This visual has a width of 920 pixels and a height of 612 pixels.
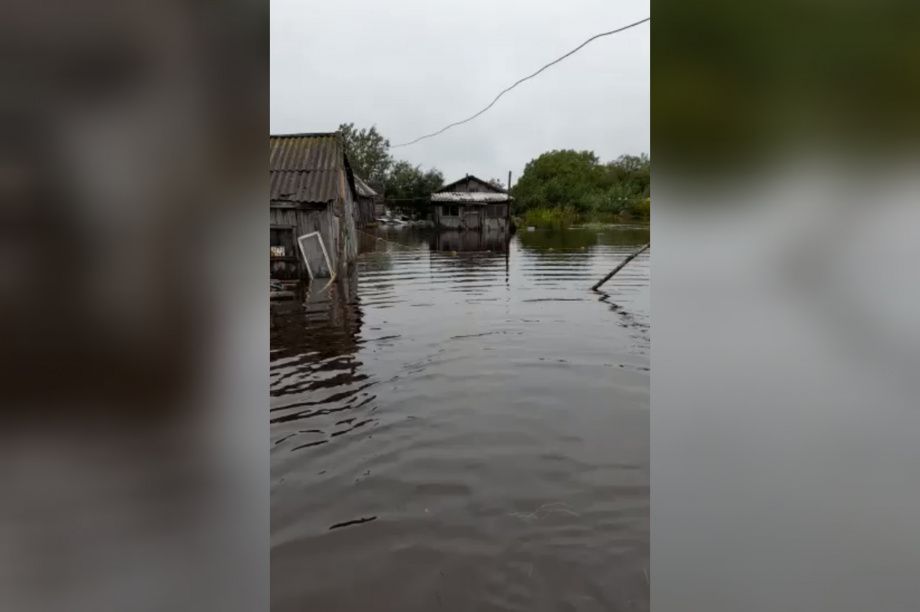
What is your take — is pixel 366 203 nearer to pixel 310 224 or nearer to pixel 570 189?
pixel 310 224

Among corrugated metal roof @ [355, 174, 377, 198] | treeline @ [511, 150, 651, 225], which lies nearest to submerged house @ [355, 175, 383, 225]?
corrugated metal roof @ [355, 174, 377, 198]

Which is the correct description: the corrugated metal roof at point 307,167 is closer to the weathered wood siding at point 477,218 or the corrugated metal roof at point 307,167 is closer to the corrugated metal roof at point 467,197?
the corrugated metal roof at point 467,197

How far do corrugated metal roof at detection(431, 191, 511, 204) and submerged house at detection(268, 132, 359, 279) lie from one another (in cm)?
198

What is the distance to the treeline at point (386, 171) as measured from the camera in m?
9.06

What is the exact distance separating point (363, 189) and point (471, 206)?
218 cm

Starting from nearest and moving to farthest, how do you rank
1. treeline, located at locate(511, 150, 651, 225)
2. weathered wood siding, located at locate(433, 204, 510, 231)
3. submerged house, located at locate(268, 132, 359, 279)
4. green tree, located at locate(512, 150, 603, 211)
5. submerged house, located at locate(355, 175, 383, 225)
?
treeline, located at locate(511, 150, 651, 225), green tree, located at locate(512, 150, 603, 211), submerged house, located at locate(268, 132, 359, 279), weathered wood siding, located at locate(433, 204, 510, 231), submerged house, located at locate(355, 175, 383, 225)

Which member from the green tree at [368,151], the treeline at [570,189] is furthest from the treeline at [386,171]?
the treeline at [570,189]

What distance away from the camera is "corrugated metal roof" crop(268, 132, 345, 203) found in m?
8.01

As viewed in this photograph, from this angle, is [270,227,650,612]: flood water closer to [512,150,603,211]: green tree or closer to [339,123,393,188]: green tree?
[512,150,603,211]: green tree

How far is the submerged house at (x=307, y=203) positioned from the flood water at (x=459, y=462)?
2009mm
